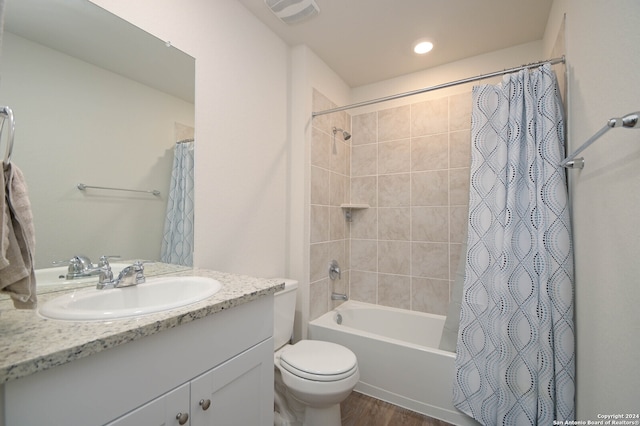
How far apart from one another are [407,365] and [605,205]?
1.32 meters

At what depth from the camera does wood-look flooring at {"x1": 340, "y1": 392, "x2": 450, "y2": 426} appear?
1596 millimetres

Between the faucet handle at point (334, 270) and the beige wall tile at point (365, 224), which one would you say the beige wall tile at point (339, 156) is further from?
the faucet handle at point (334, 270)

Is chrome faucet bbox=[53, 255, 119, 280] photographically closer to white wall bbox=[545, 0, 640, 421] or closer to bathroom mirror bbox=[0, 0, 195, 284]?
bathroom mirror bbox=[0, 0, 195, 284]

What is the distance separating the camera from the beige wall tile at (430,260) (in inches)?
86.7

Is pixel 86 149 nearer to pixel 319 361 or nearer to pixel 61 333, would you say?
pixel 61 333

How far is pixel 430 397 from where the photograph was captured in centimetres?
164

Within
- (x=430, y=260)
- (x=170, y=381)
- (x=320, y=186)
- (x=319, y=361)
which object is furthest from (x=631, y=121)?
(x=430, y=260)

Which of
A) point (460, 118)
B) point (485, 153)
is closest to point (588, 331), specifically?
point (485, 153)

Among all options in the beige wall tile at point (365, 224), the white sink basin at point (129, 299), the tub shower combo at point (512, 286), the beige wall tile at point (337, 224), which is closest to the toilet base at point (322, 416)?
the tub shower combo at point (512, 286)

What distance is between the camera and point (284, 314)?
1.68 meters

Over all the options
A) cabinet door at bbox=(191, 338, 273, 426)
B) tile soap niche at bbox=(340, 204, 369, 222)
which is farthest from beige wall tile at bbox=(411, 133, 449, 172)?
cabinet door at bbox=(191, 338, 273, 426)

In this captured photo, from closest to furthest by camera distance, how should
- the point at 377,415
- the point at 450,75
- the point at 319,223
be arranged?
1. the point at 377,415
2. the point at 319,223
3. the point at 450,75

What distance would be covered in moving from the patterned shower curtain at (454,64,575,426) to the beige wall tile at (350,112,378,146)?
1044mm

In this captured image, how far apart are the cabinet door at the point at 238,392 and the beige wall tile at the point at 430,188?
5.71 feet
